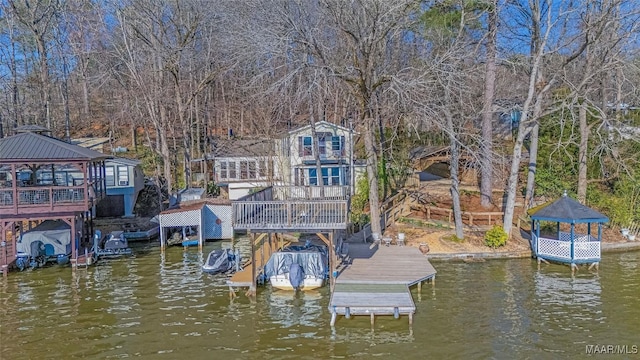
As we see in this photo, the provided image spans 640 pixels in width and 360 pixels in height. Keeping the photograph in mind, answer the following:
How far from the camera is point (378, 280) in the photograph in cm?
1559

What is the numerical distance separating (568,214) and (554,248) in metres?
1.49

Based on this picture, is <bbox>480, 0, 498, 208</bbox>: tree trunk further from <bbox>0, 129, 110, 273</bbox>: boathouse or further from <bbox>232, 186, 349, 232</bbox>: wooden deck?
<bbox>0, 129, 110, 273</bbox>: boathouse

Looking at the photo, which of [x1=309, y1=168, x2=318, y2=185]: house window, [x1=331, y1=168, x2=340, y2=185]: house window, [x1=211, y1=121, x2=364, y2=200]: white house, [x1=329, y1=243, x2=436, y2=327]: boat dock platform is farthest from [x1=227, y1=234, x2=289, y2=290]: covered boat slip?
[x1=331, y1=168, x2=340, y2=185]: house window

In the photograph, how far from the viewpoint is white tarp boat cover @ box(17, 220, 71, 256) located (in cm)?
2100

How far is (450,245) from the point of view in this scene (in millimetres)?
22094

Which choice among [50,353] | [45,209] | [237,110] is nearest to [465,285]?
[50,353]

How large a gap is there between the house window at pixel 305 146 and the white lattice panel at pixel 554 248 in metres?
17.3

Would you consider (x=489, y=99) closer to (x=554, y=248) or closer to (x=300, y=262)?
(x=554, y=248)

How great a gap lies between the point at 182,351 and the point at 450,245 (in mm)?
13631

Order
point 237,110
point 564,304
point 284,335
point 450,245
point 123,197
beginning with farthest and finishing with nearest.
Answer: point 237,110
point 123,197
point 450,245
point 564,304
point 284,335

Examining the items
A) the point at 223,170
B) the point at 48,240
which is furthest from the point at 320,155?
the point at 48,240

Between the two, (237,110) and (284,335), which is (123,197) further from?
(284,335)

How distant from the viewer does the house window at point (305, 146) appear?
33.5m

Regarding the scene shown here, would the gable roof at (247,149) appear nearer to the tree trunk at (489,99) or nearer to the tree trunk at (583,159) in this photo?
the tree trunk at (489,99)
